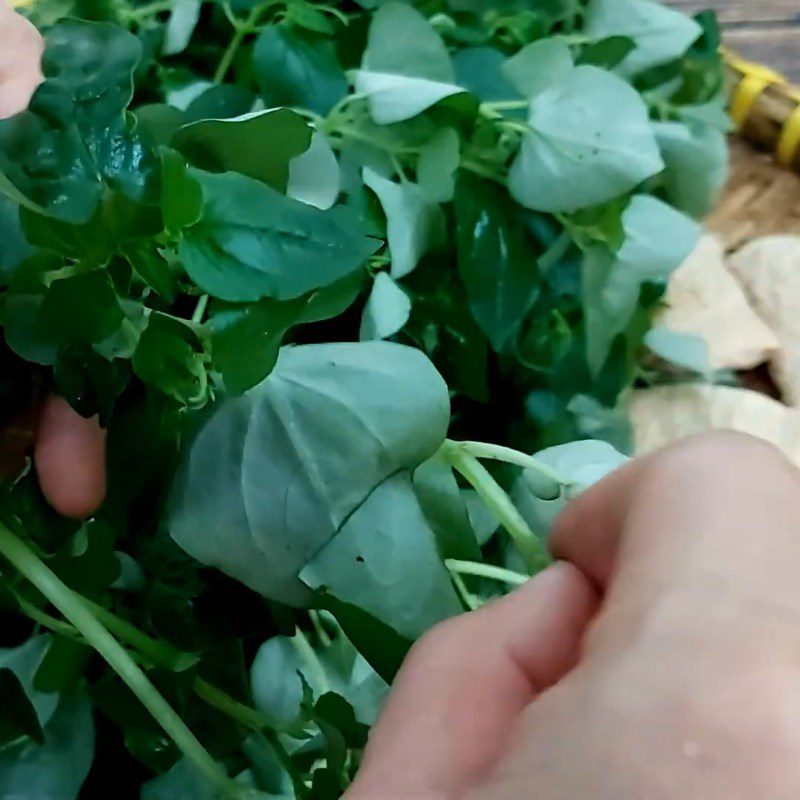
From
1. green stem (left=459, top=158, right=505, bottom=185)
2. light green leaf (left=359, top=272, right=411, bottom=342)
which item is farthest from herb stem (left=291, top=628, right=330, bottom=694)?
green stem (left=459, top=158, right=505, bottom=185)

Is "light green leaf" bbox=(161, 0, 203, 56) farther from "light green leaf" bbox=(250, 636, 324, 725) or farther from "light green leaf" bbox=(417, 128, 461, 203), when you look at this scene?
"light green leaf" bbox=(250, 636, 324, 725)

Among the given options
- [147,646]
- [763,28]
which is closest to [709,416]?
[147,646]

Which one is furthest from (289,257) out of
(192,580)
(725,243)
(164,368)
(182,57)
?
(725,243)

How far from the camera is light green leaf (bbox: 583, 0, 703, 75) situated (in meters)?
0.58

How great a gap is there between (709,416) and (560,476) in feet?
0.94

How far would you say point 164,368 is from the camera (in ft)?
0.83

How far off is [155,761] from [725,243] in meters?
0.53

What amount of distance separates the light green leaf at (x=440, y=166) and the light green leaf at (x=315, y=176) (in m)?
0.05

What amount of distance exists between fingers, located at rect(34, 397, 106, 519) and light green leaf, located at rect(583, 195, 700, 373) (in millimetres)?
247

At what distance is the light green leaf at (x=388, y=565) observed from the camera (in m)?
0.28

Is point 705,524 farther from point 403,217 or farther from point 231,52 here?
point 231,52

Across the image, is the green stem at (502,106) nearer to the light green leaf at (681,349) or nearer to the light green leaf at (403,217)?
the light green leaf at (403,217)

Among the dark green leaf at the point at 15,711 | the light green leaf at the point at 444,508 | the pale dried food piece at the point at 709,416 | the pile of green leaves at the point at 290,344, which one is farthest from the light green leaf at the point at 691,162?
the dark green leaf at the point at 15,711

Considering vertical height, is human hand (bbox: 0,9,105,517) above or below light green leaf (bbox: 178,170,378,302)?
below
